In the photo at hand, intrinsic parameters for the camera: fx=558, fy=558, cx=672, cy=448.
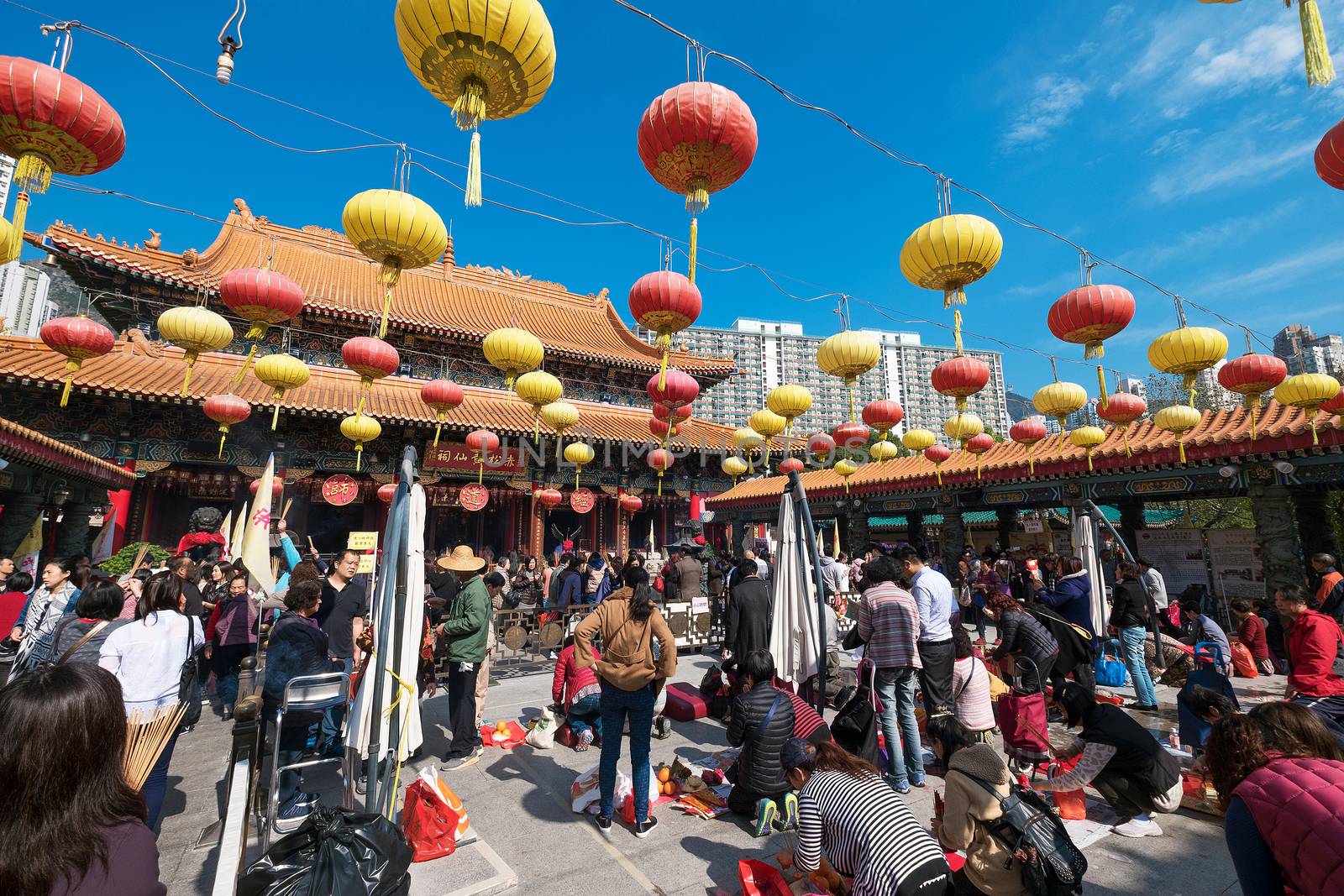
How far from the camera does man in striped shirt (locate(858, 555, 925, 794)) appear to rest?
409 centimetres

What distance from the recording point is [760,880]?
2.86 m

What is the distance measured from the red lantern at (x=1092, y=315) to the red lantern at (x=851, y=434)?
4.55m

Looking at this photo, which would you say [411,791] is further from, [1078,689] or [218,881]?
[1078,689]

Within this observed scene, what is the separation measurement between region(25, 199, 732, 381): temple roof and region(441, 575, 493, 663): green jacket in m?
10.1

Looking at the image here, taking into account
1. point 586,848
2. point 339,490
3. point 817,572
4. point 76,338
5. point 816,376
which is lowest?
point 586,848

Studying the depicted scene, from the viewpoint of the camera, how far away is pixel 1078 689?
3482mm

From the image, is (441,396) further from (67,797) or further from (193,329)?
(67,797)

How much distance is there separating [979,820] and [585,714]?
355 cm

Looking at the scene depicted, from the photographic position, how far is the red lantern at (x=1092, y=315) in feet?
17.7

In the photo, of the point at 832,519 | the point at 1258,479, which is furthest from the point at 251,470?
the point at 1258,479

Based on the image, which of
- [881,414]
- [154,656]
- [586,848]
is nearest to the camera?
[154,656]

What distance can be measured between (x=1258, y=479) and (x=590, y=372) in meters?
15.1

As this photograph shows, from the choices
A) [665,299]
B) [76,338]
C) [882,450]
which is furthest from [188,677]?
[882,450]

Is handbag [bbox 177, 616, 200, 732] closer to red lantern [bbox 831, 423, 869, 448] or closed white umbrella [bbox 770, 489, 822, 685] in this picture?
closed white umbrella [bbox 770, 489, 822, 685]
